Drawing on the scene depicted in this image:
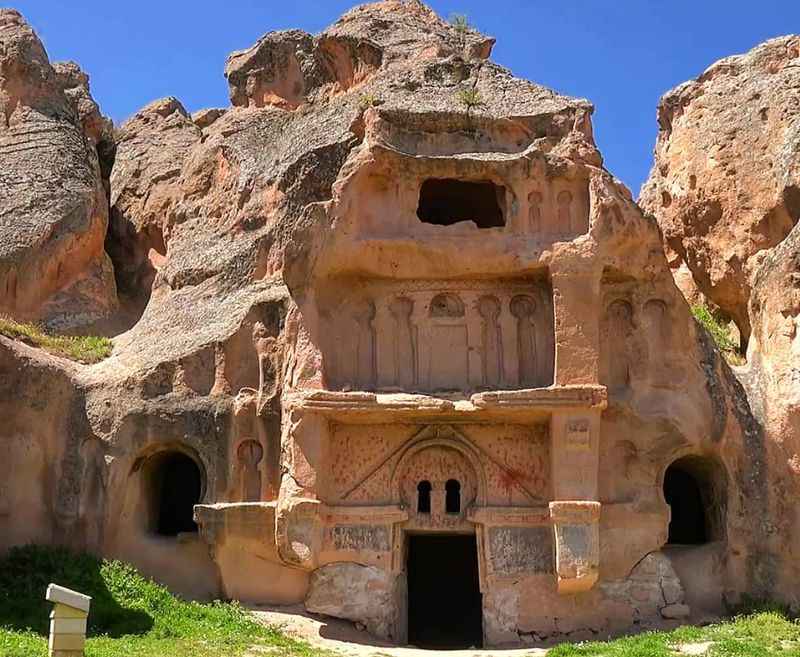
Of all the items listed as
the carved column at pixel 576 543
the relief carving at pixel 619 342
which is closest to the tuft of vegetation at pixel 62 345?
the carved column at pixel 576 543

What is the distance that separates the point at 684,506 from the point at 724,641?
176 inches

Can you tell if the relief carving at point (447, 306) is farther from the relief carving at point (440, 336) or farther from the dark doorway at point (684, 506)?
the dark doorway at point (684, 506)

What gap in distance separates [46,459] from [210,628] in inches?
163

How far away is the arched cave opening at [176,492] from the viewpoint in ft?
60.6

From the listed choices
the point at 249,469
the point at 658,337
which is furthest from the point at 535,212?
the point at 249,469

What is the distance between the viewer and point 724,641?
1436 centimetres

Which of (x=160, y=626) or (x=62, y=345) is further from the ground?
(x=62, y=345)

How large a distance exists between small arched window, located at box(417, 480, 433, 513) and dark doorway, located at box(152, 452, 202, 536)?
429 centimetres

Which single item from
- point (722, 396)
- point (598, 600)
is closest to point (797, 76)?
point (722, 396)

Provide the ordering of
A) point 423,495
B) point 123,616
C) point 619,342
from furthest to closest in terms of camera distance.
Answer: point 619,342 → point 423,495 → point 123,616

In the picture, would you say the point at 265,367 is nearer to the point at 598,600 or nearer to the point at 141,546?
the point at 141,546

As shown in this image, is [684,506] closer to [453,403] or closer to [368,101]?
[453,403]

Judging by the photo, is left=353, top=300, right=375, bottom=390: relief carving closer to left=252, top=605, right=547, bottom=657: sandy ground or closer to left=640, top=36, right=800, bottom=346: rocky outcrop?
left=252, top=605, right=547, bottom=657: sandy ground

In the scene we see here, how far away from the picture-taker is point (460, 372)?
17.2m
